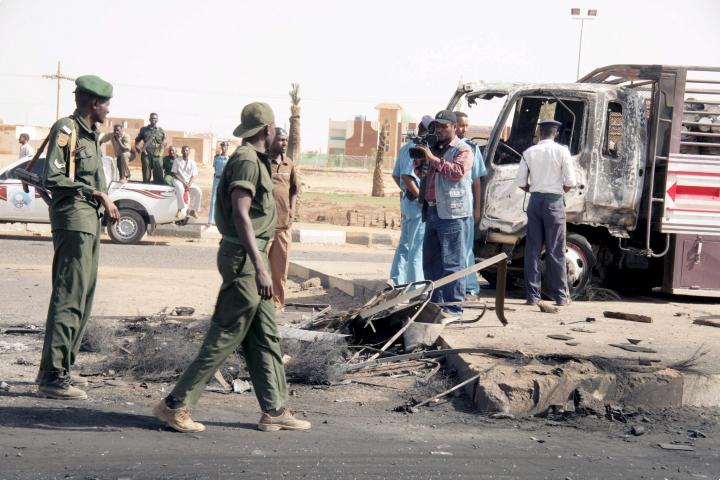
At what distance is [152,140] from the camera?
1998cm

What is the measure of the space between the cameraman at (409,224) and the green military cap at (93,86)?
4095mm

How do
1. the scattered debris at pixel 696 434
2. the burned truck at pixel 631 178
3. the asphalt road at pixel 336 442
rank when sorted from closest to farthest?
the asphalt road at pixel 336 442 < the scattered debris at pixel 696 434 < the burned truck at pixel 631 178

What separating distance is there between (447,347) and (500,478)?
2494 mm

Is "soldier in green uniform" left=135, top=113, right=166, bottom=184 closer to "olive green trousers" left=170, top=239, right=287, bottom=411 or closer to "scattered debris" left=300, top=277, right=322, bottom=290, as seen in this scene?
"scattered debris" left=300, top=277, right=322, bottom=290

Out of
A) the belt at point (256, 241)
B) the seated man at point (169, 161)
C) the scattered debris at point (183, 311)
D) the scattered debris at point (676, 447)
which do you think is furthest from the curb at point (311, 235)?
the scattered debris at point (676, 447)

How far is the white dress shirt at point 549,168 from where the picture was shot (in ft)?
29.7

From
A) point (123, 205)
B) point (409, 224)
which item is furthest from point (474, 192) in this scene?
point (123, 205)

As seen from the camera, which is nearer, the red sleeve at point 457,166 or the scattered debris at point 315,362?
the scattered debris at point 315,362

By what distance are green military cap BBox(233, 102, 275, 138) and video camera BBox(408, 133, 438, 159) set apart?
3.27 metres

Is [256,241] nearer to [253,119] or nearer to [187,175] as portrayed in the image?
[253,119]

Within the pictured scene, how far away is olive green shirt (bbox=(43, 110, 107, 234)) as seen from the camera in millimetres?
5793

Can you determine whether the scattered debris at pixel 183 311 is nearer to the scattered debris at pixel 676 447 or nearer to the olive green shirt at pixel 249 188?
the olive green shirt at pixel 249 188

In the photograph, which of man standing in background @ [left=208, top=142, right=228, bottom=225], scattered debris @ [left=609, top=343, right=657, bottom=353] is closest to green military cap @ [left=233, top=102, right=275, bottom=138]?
scattered debris @ [left=609, top=343, right=657, bottom=353]

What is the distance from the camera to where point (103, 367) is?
6.53 metres
